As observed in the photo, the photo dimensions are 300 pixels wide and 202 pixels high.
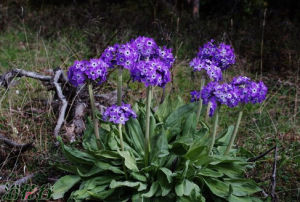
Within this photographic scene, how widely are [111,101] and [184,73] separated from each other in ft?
6.79

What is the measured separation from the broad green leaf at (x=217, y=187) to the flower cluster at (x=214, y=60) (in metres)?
0.87

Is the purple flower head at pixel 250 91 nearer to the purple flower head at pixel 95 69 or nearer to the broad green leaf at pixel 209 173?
the broad green leaf at pixel 209 173

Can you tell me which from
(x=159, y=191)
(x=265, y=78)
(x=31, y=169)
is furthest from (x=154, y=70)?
(x=265, y=78)

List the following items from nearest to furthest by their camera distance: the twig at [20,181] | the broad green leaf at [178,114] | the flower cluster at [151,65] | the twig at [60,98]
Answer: the flower cluster at [151,65]
the twig at [20,181]
the broad green leaf at [178,114]
the twig at [60,98]

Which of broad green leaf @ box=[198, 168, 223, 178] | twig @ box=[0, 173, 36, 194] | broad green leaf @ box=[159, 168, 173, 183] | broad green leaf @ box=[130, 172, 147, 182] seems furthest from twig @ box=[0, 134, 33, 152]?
broad green leaf @ box=[198, 168, 223, 178]

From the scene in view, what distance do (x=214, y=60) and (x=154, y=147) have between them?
0.90 meters

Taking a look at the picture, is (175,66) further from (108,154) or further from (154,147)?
(108,154)

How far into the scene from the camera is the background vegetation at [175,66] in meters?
3.89

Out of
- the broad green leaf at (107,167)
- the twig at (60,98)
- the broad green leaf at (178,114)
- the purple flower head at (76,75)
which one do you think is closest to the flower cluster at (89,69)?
the purple flower head at (76,75)

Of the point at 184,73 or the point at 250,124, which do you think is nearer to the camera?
the point at 250,124

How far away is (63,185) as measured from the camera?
3105 millimetres

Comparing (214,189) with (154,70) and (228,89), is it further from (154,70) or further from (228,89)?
(154,70)

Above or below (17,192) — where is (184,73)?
above

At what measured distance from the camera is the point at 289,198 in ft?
11.6
